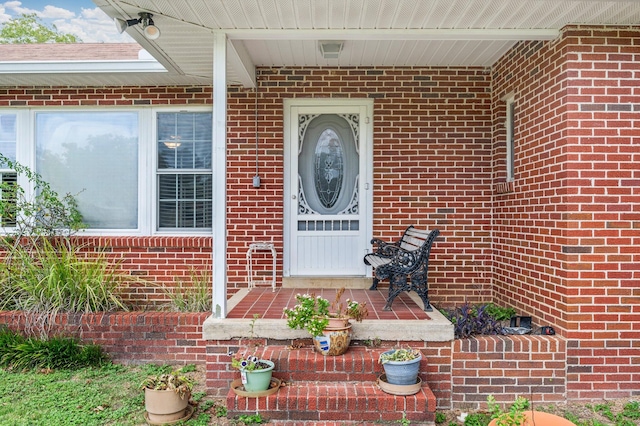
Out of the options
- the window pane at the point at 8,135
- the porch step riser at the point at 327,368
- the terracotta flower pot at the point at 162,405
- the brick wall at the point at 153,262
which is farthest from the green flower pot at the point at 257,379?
the window pane at the point at 8,135

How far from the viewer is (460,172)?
581cm

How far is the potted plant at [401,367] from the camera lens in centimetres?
359

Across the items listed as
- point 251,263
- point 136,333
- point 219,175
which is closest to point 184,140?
point 251,263

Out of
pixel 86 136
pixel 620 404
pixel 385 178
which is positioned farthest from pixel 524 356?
pixel 86 136

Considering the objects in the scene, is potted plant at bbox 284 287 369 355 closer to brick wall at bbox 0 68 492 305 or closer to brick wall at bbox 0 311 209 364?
brick wall at bbox 0 311 209 364

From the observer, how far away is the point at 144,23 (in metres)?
4.00

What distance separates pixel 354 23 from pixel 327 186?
7.48 feet

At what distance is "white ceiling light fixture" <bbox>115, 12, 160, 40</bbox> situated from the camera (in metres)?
3.99

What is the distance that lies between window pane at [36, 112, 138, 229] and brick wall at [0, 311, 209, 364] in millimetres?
1520

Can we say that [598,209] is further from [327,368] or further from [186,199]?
[186,199]

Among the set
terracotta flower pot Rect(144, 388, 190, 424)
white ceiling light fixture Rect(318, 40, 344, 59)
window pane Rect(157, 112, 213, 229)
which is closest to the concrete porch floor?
terracotta flower pot Rect(144, 388, 190, 424)

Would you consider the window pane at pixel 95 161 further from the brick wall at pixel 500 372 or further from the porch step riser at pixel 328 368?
the brick wall at pixel 500 372

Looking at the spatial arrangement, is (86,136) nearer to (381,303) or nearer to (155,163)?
(155,163)

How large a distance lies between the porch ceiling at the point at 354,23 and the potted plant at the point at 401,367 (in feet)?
9.06
